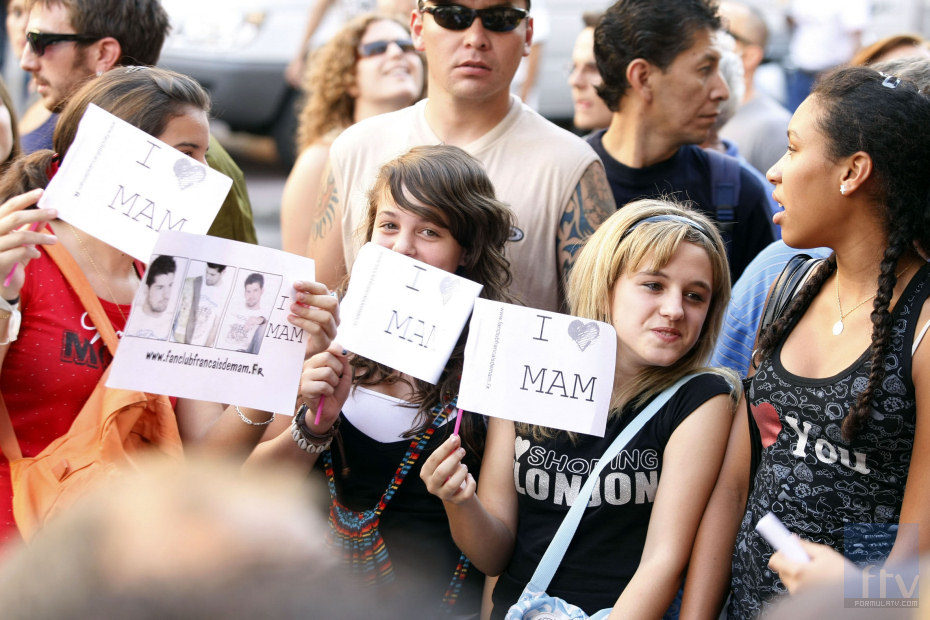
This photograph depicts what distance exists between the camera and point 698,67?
13.3 ft

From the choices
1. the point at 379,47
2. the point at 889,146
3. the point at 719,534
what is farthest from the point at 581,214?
the point at 379,47

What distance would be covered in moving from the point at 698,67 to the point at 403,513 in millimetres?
2358

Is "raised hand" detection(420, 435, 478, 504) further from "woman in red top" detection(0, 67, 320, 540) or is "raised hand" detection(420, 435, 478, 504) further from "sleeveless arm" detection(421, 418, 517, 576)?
"woman in red top" detection(0, 67, 320, 540)

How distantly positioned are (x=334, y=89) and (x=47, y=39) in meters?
1.73

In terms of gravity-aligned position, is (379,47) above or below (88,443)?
above

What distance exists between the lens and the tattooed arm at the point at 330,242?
3416 mm

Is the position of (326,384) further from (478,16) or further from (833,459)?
(478,16)

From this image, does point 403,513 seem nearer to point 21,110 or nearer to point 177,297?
point 177,297

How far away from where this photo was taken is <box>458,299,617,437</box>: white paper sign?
2379 mm

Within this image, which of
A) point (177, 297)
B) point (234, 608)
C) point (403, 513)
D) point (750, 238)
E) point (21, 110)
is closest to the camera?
point (234, 608)

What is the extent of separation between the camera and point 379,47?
16.5 feet

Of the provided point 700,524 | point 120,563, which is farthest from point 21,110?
point 120,563

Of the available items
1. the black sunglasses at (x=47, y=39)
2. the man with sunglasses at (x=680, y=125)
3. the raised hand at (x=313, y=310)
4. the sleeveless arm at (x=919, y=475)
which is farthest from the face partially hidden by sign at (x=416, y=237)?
the black sunglasses at (x=47, y=39)

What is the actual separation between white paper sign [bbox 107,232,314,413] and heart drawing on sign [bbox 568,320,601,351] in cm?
67
